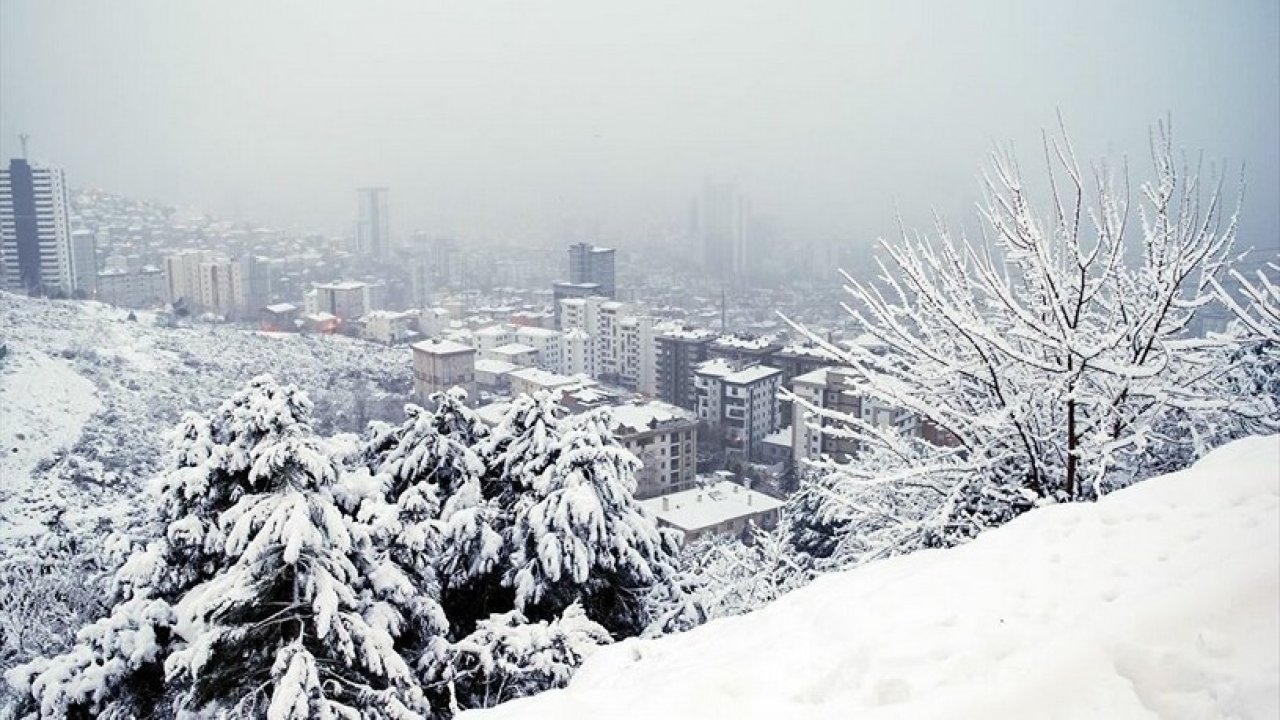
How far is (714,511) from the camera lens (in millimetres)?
25703

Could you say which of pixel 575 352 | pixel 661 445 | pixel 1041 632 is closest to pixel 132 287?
pixel 575 352

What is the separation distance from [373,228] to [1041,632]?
105288 mm

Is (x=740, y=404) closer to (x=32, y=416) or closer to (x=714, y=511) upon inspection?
(x=714, y=511)

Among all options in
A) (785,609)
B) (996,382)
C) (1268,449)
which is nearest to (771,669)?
(785,609)

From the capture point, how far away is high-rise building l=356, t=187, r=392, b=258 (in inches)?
3885

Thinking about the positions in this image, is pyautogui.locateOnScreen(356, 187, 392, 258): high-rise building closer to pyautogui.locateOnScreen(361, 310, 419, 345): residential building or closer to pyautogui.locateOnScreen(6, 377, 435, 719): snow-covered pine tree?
pyautogui.locateOnScreen(361, 310, 419, 345): residential building

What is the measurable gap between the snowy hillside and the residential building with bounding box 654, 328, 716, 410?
582 inches

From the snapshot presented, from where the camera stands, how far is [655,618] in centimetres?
751

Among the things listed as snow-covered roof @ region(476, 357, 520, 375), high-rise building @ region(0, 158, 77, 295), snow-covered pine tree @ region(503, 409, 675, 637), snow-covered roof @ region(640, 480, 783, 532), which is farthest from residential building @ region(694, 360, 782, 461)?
high-rise building @ region(0, 158, 77, 295)

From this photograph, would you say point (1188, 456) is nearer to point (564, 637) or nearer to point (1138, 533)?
point (1138, 533)

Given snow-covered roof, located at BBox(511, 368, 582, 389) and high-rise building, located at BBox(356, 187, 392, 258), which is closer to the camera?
snow-covered roof, located at BBox(511, 368, 582, 389)

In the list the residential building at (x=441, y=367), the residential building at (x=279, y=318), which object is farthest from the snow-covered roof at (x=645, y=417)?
the residential building at (x=279, y=318)

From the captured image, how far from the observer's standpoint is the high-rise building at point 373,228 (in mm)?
98688

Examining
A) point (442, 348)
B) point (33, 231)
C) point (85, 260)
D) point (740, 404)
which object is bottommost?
point (740, 404)
